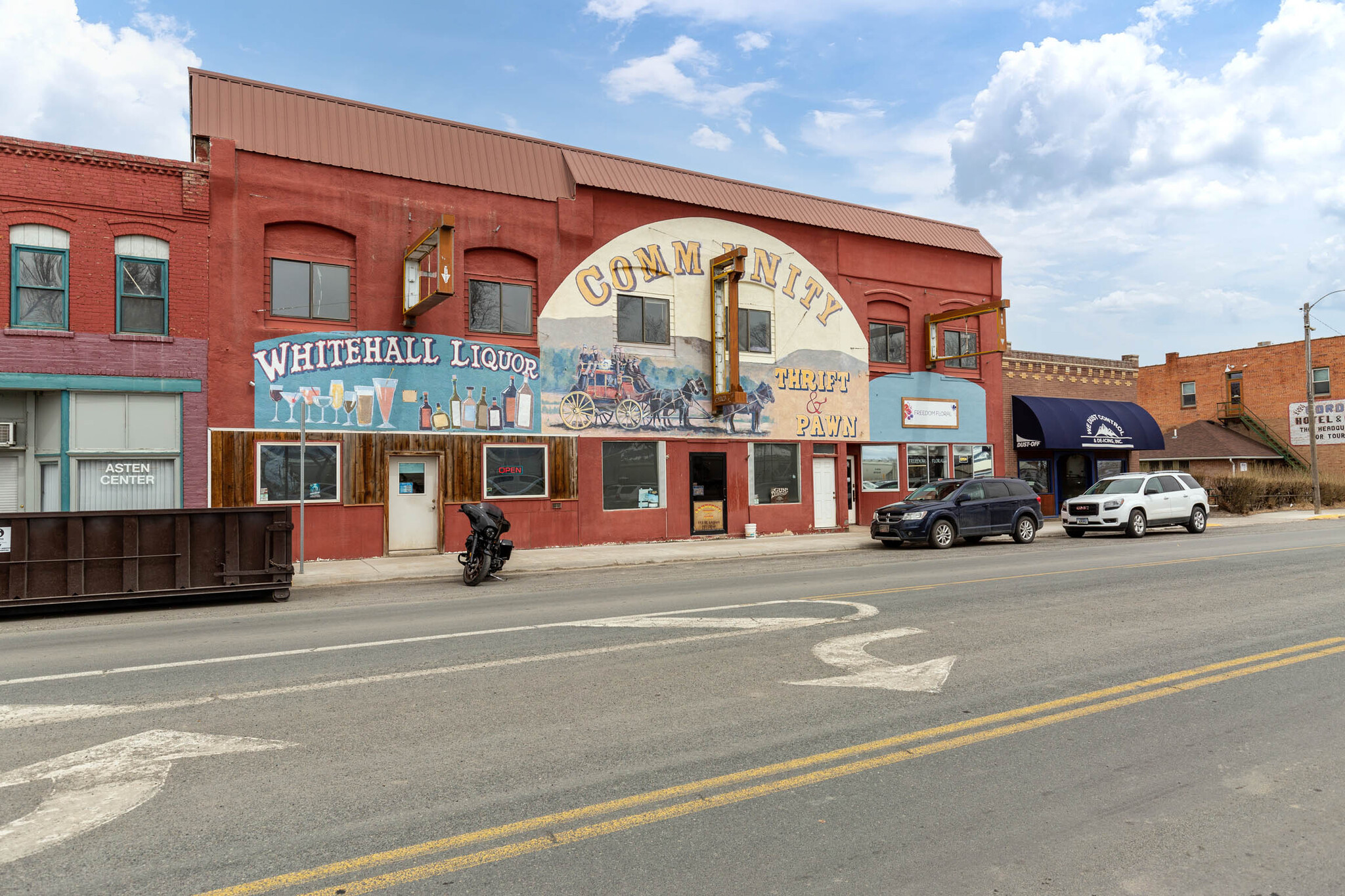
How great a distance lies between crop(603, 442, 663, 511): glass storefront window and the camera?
20.5 meters

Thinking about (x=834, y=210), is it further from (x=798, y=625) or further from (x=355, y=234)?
(x=798, y=625)

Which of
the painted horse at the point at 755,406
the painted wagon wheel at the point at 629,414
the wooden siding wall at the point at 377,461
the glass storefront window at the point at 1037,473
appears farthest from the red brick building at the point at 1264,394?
the wooden siding wall at the point at 377,461

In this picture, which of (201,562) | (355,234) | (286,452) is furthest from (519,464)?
(201,562)

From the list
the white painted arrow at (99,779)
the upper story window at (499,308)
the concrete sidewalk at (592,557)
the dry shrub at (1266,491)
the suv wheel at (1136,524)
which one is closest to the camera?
the white painted arrow at (99,779)

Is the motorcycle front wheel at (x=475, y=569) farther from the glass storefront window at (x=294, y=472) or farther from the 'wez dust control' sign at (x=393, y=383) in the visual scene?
the 'wez dust control' sign at (x=393, y=383)

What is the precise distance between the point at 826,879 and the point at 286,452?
1617 cm

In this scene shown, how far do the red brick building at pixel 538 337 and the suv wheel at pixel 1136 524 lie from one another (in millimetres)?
5796

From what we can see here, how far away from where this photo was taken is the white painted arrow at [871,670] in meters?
6.38

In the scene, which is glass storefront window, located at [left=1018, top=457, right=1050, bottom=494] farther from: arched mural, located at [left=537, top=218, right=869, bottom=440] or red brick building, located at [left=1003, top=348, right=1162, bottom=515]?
arched mural, located at [left=537, top=218, right=869, bottom=440]

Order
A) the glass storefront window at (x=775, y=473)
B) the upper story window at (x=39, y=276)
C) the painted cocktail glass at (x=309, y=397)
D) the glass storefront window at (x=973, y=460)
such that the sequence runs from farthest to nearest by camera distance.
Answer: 1. the glass storefront window at (x=973, y=460)
2. the glass storefront window at (x=775, y=473)
3. the painted cocktail glass at (x=309, y=397)
4. the upper story window at (x=39, y=276)

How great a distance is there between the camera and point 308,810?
411cm

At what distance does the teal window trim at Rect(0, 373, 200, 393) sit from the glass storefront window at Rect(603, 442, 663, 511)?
9139 millimetres

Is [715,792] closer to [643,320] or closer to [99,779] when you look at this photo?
[99,779]

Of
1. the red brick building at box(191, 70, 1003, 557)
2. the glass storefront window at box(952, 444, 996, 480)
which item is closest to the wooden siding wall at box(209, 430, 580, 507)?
the red brick building at box(191, 70, 1003, 557)
